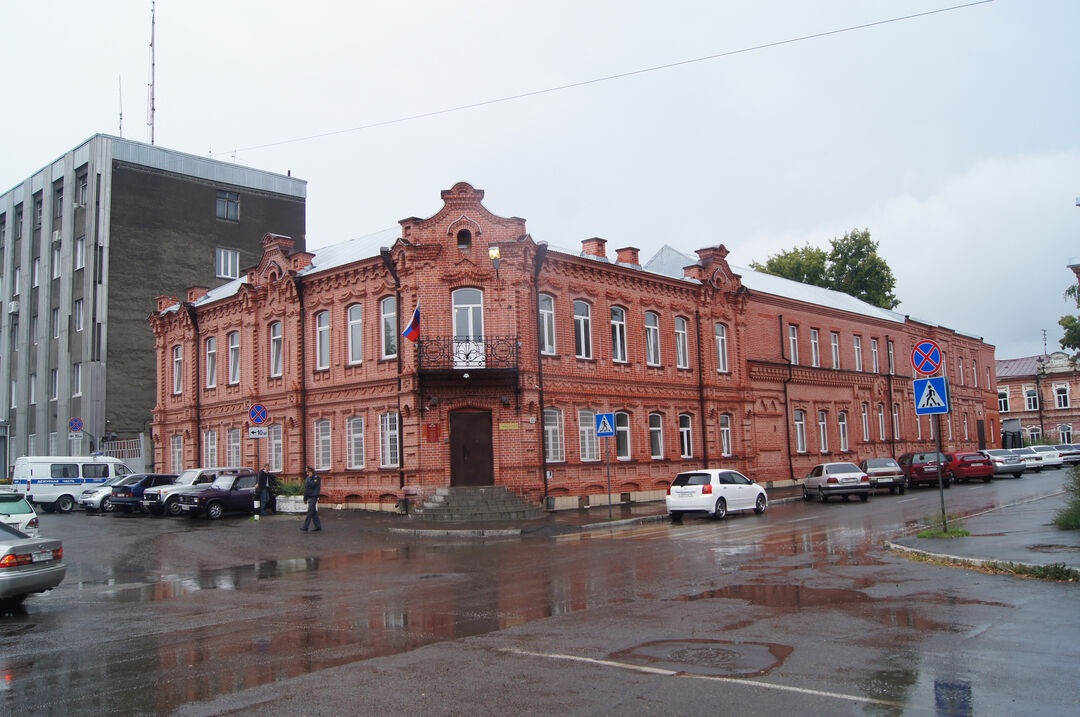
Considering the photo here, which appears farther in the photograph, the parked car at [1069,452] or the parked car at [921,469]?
the parked car at [1069,452]

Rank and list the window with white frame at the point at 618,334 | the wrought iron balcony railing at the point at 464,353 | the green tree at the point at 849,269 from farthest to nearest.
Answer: the green tree at the point at 849,269, the window with white frame at the point at 618,334, the wrought iron balcony railing at the point at 464,353

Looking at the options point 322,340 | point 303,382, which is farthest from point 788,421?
point 303,382

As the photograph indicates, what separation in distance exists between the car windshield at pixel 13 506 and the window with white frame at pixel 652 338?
21100 mm

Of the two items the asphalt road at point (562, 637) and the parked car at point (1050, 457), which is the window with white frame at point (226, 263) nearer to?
the asphalt road at point (562, 637)

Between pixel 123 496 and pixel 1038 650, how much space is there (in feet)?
103

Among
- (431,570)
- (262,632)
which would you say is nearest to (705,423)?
(431,570)

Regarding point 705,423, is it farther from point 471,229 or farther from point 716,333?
point 471,229

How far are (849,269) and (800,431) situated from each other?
2848 centimetres

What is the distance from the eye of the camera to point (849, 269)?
64812 millimetres

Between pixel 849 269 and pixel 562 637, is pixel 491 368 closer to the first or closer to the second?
pixel 562 637

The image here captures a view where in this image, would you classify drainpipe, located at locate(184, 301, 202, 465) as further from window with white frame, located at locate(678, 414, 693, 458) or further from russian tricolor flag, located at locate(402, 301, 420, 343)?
window with white frame, located at locate(678, 414, 693, 458)

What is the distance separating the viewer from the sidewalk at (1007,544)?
1232cm

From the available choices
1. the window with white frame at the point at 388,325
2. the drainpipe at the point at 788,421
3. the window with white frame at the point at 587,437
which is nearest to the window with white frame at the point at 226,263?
the window with white frame at the point at 388,325

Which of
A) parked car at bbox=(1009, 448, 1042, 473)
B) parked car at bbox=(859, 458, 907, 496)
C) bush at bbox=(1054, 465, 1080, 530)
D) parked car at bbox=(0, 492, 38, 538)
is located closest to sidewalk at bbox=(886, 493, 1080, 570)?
bush at bbox=(1054, 465, 1080, 530)
